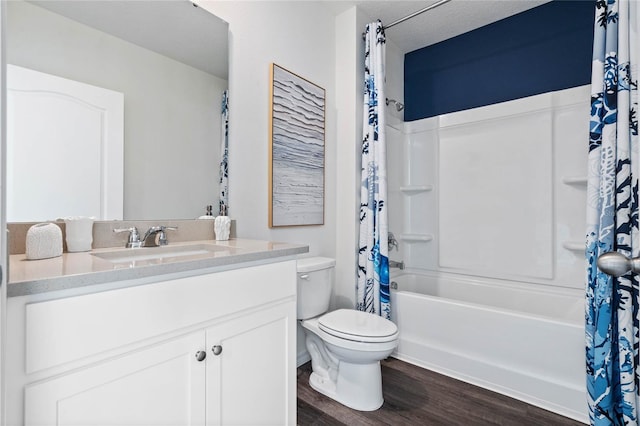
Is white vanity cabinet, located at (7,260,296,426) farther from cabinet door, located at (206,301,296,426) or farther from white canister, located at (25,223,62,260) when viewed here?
white canister, located at (25,223,62,260)

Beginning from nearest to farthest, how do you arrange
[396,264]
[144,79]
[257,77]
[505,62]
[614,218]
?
[144,79], [614,218], [257,77], [505,62], [396,264]

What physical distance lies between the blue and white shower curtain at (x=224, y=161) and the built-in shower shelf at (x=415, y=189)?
183cm

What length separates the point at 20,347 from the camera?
2.09ft

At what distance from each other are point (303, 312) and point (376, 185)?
1.04m

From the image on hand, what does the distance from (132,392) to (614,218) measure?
2.09 metres

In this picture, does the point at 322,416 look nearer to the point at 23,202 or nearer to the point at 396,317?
the point at 396,317

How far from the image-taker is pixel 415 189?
9.65ft

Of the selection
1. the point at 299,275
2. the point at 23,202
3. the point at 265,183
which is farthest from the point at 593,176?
the point at 23,202

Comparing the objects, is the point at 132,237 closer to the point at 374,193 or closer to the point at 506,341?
the point at 374,193

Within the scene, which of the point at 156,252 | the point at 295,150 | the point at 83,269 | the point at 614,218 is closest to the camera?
the point at 83,269

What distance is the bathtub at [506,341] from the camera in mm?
1690

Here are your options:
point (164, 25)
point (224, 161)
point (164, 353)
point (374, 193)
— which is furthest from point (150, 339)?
point (374, 193)

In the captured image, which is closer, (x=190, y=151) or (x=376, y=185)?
(x=190, y=151)

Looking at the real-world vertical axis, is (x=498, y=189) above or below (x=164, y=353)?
above
